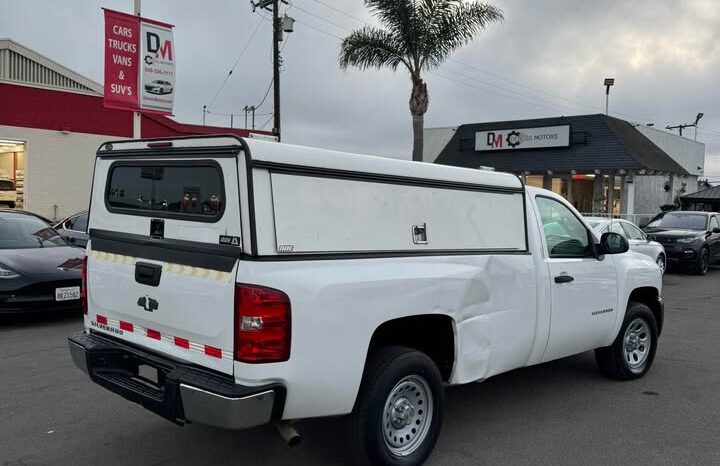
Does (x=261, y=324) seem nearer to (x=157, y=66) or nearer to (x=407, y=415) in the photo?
(x=407, y=415)

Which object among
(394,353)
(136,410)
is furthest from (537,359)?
(136,410)

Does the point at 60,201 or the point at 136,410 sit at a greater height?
the point at 60,201

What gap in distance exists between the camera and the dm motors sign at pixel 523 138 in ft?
84.7

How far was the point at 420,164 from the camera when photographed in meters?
3.99

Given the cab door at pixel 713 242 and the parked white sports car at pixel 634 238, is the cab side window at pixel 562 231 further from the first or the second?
the cab door at pixel 713 242

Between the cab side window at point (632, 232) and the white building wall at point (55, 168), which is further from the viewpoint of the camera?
the white building wall at point (55, 168)

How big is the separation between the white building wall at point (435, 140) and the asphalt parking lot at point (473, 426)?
25048 mm

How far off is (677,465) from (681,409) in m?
1.27

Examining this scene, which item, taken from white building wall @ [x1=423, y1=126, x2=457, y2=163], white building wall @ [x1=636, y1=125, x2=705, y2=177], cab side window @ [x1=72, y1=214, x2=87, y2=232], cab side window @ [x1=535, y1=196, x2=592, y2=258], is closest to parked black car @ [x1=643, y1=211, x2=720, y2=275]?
white building wall @ [x1=636, y1=125, x2=705, y2=177]

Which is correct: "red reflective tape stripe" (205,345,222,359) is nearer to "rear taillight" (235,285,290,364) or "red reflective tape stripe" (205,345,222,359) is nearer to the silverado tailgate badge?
"rear taillight" (235,285,290,364)

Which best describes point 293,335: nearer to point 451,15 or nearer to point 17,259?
point 17,259

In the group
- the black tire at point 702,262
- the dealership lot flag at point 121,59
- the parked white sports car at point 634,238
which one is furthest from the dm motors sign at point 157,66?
the black tire at point 702,262

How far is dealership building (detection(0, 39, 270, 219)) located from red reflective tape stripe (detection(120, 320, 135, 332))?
58.0 feet

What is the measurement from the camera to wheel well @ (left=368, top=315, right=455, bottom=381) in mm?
3835
